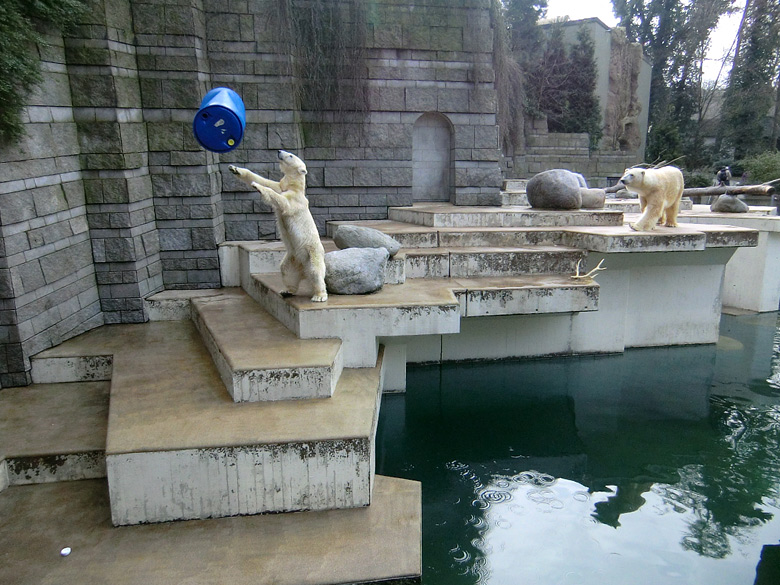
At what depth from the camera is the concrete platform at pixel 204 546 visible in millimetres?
2723

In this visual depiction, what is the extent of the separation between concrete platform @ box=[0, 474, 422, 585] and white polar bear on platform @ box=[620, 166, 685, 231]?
4.43 m

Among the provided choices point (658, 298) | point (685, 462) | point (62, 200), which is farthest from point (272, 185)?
point (658, 298)

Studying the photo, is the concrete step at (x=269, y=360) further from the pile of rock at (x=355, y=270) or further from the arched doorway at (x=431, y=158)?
→ the arched doorway at (x=431, y=158)

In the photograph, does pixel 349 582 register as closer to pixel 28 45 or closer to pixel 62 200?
pixel 62 200

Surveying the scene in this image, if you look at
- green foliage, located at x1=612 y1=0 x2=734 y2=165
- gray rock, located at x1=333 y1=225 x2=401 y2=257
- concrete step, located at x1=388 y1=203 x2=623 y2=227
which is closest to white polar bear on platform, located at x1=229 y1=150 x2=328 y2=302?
gray rock, located at x1=333 y1=225 x2=401 y2=257

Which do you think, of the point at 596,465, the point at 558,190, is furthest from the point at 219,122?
the point at 558,190

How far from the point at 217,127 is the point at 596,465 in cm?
381

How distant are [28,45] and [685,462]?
622 cm

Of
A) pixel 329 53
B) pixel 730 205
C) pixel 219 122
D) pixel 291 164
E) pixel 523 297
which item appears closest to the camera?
pixel 219 122

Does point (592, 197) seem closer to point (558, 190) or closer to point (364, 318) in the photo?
point (558, 190)

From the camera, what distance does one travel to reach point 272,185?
13.6 ft

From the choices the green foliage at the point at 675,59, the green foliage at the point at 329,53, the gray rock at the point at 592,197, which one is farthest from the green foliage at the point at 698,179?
the green foliage at the point at 329,53

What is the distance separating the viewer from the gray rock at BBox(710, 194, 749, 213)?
9.55 metres

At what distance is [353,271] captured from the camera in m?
4.56
